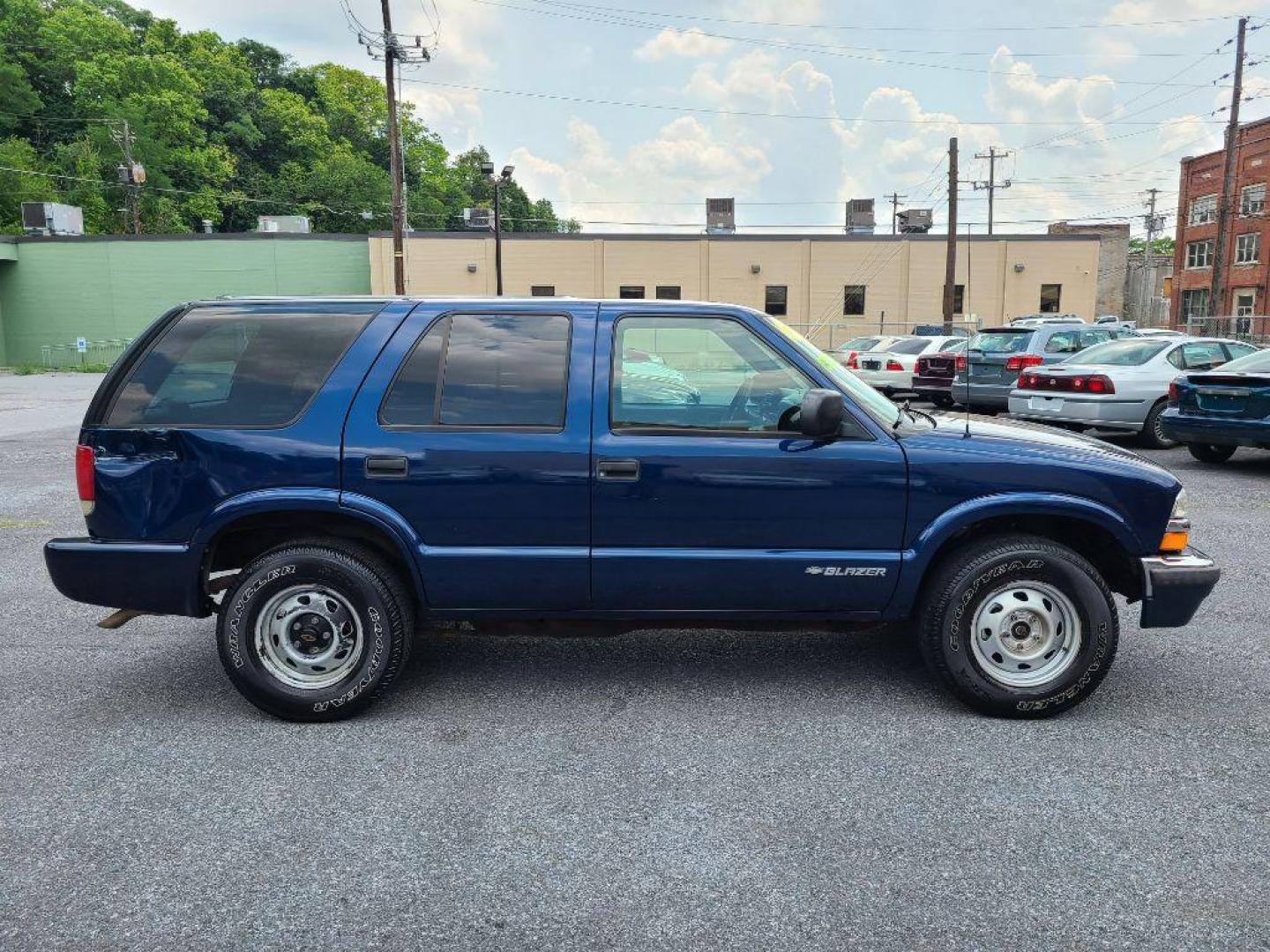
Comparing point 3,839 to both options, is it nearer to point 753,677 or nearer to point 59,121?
point 753,677

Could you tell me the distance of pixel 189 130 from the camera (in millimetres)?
68125

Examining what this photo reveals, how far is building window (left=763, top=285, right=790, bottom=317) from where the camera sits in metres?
43.8

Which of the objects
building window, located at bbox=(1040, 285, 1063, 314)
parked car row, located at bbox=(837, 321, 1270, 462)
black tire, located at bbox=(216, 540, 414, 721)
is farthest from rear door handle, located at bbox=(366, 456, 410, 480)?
building window, located at bbox=(1040, 285, 1063, 314)

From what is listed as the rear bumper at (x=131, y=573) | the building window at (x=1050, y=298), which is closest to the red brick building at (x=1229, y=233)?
the building window at (x=1050, y=298)

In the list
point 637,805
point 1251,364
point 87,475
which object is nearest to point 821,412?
point 637,805

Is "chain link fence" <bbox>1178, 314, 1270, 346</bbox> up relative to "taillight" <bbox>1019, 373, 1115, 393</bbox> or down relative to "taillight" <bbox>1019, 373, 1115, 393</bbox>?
up

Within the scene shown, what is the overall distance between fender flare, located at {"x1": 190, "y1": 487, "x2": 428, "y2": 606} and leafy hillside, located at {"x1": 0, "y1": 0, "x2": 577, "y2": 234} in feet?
212

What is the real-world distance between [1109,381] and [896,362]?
6714mm

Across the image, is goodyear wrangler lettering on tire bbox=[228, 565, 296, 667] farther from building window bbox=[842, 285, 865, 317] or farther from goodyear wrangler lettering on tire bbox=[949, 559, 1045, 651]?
building window bbox=[842, 285, 865, 317]

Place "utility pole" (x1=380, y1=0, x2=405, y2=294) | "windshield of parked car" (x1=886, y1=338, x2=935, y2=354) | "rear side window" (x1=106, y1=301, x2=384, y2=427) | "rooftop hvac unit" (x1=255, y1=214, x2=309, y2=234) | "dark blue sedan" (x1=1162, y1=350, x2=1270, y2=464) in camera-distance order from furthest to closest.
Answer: "rooftop hvac unit" (x1=255, y1=214, x2=309, y2=234)
"utility pole" (x1=380, y1=0, x2=405, y2=294)
"windshield of parked car" (x1=886, y1=338, x2=935, y2=354)
"dark blue sedan" (x1=1162, y1=350, x2=1270, y2=464)
"rear side window" (x1=106, y1=301, x2=384, y2=427)

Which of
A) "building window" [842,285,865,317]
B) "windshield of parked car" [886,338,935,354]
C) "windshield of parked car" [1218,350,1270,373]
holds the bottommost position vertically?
"windshield of parked car" [1218,350,1270,373]

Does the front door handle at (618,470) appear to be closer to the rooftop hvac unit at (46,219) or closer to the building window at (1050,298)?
the building window at (1050,298)

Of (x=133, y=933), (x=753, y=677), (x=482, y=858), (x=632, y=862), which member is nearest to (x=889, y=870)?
(x=632, y=862)

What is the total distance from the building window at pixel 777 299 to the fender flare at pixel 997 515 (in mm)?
40727
